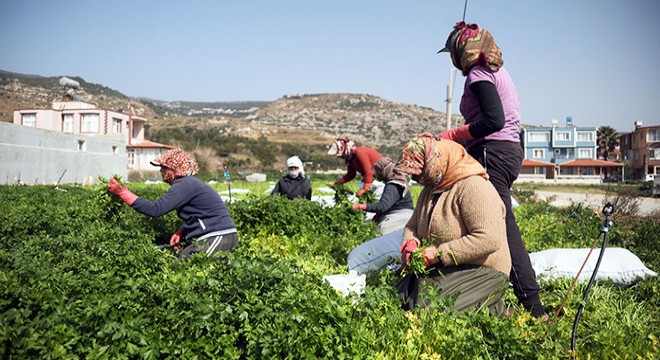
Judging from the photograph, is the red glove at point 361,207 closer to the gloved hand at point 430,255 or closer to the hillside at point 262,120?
the gloved hand at point 430,255

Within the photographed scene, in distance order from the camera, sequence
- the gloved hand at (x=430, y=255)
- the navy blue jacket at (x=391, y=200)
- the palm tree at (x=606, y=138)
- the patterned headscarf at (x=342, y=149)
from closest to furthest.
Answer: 1. the gloved hand at (x=430, y=255)
2. the navy blue jacket at (x=391, y=200)
3. the patterned headscarf at (x=342, y=149)
4. the palm tree at (x=606, y=138)

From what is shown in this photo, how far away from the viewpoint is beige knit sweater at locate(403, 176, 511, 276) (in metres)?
2.79

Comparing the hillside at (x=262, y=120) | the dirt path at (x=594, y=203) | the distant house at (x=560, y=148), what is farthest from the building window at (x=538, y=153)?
the dirt path at (x=594, y=203)

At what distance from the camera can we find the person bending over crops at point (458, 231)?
9.21 feet

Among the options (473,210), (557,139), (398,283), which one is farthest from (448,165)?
(557,139)

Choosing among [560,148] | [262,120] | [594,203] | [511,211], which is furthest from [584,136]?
[262,120]

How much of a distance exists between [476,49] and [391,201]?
2.42 m

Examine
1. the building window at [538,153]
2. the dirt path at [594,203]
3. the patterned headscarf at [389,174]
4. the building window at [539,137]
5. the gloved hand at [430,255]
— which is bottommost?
the dirt path at [594,203]

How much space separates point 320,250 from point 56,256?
2.60 metres

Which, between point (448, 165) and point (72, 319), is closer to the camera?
point (72, 319)

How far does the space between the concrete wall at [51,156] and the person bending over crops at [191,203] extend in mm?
20995

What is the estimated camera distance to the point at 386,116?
135 metres

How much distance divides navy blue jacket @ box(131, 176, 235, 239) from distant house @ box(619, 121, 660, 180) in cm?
6115

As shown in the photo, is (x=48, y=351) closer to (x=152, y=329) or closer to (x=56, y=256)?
(x=152, y=329)
